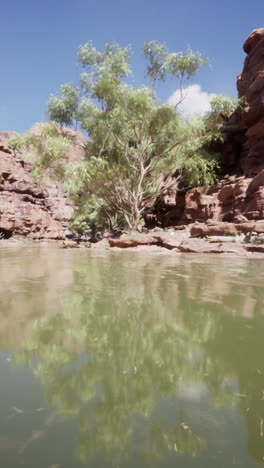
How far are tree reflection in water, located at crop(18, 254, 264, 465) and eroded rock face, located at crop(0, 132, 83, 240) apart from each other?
2573cm

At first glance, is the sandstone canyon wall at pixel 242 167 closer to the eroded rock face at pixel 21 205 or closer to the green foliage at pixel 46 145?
the green foliage at pixel 46 145

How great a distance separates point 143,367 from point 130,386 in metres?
0.18

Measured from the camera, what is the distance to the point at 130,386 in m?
1.12

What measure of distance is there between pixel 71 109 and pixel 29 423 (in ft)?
61.5

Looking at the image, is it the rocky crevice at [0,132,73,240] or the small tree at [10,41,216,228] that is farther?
the rocky crevice at [0,132,73,240]

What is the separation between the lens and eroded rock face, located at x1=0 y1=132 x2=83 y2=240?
2655 cm

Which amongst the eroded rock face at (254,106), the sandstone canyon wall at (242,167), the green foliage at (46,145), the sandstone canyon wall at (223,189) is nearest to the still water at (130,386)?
the sandstone canyon wall at (223,189)

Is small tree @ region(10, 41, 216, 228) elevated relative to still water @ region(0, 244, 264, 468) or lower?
elevated

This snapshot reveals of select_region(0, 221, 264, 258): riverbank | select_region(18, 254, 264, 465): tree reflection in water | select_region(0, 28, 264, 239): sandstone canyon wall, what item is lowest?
select_region(0, 221, 264, 258): riverbank

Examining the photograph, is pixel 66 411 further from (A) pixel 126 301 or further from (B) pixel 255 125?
(B) pixel 255 125

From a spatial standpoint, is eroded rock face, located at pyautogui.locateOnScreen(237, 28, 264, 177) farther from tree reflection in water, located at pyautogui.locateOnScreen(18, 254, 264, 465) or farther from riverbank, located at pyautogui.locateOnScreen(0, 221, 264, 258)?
tree reflection in water, located at pyautogui.locateOnScreen(18, 254, 264, 465)

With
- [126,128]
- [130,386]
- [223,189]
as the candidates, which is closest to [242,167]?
[223,189]

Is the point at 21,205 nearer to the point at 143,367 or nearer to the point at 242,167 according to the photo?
the point at 242,167

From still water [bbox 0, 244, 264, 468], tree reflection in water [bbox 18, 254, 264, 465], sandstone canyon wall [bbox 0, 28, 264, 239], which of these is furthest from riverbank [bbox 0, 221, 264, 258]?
still water [bbox 0, 244, 264, 468]
